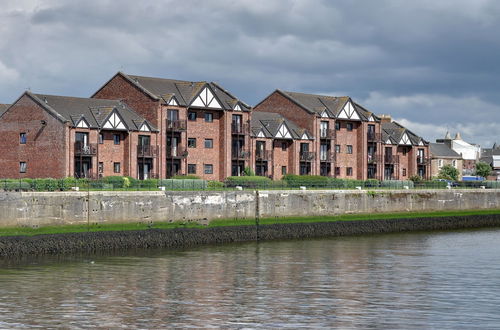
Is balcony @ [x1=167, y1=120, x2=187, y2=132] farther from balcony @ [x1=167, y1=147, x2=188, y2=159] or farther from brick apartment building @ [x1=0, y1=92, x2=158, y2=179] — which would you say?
balcony @ [x1=167, y1=147, x2=188, y2=159]

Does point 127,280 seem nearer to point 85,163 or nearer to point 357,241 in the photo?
point 357,241

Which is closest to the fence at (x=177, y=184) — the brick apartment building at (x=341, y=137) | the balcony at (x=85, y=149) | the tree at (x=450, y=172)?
the balcony at (x=85, y=149)

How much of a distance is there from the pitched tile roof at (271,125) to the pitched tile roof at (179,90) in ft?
13.6

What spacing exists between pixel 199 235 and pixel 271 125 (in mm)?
41906

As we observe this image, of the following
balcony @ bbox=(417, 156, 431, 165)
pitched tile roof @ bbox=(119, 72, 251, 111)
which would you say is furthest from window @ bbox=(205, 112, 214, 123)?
balcony @ bbox=(417, 156, 431, 165)

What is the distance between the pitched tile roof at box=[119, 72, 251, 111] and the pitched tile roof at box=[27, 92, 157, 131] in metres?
3.15

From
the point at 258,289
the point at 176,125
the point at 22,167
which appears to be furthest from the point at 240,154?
the point at 258,289

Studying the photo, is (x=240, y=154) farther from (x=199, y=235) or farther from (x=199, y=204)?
(x=199, y=235)

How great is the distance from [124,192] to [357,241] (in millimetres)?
16369

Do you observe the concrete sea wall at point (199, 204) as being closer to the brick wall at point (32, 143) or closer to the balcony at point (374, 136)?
the brick wall at point (32, 143)

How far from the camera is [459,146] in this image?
514 feet

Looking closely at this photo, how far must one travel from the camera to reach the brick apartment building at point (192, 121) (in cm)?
8181

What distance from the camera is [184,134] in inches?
3282

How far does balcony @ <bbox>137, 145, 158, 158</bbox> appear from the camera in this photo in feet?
260
